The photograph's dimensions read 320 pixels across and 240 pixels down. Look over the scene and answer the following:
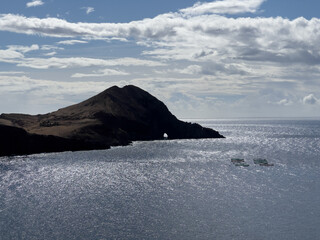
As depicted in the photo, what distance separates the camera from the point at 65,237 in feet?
201

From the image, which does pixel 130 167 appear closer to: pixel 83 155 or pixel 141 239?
pixel 83 155

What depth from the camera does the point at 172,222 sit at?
68.8 m

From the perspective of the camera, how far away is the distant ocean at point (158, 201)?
64.4 metres

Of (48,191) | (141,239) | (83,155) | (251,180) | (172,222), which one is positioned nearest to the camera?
(141,239)

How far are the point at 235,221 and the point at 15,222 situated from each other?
1612 inches

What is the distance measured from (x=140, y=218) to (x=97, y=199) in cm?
2011

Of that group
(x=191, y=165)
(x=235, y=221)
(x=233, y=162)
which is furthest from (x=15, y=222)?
(x=233, y=162)

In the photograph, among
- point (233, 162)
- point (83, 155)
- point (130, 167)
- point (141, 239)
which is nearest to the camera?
point (141, 239)

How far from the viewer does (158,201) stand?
8512cm

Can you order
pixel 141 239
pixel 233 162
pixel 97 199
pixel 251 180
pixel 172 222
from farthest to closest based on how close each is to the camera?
pixel 233 162 < pixel 251 180 < pixel 97 199 < pixel 172 222 < pixel 141 239

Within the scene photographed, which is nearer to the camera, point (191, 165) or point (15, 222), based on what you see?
point (15, 222)

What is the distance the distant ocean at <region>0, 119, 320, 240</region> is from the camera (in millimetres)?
64375

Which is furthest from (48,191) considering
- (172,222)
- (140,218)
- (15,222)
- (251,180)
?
(251,180)

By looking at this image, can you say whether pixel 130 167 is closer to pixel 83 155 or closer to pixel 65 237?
pixel 83 155
